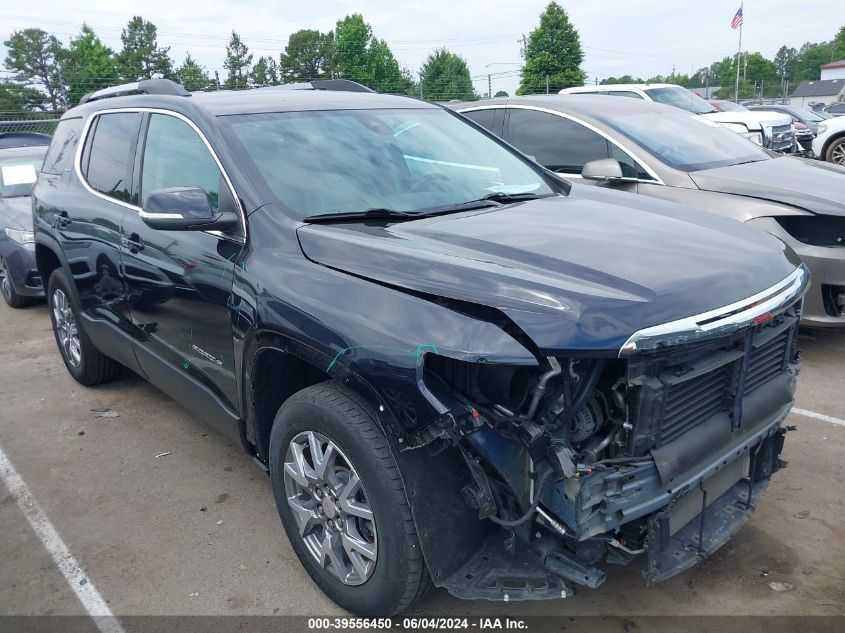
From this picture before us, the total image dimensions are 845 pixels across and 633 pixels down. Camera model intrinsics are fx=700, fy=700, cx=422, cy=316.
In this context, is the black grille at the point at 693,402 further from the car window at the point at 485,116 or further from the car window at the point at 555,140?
the car window at the point at 485,116

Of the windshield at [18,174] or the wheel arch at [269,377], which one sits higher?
the windshield at [18,174]

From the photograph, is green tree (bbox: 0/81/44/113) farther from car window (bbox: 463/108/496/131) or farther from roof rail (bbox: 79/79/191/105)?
roof rail (bbox: 79/79/191/105)

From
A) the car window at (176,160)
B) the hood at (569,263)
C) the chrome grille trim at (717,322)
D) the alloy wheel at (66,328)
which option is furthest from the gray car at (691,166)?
the alloy wheel at (66,328)

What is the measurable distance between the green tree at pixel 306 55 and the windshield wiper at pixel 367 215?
6566 centimetres

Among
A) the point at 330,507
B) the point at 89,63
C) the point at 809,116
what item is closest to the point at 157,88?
the point at 330,507

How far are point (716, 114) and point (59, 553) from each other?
1469cm

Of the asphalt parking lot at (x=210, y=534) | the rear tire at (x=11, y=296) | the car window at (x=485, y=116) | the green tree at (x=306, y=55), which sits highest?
the green tree at (x=306, y=55)

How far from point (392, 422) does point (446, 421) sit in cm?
22

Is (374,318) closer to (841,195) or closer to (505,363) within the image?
(505,363)

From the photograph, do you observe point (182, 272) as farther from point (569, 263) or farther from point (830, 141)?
point (830, 141)

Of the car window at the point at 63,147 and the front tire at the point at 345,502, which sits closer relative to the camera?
the front tire at the point at 345,502

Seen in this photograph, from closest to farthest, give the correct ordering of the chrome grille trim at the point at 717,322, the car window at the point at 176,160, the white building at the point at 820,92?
the chrome grille trim at the point at 717,322, the car window at the point at 176,160, the white building at the point at 820,92

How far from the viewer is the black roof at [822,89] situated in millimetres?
88062

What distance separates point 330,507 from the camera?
8.52 ft
